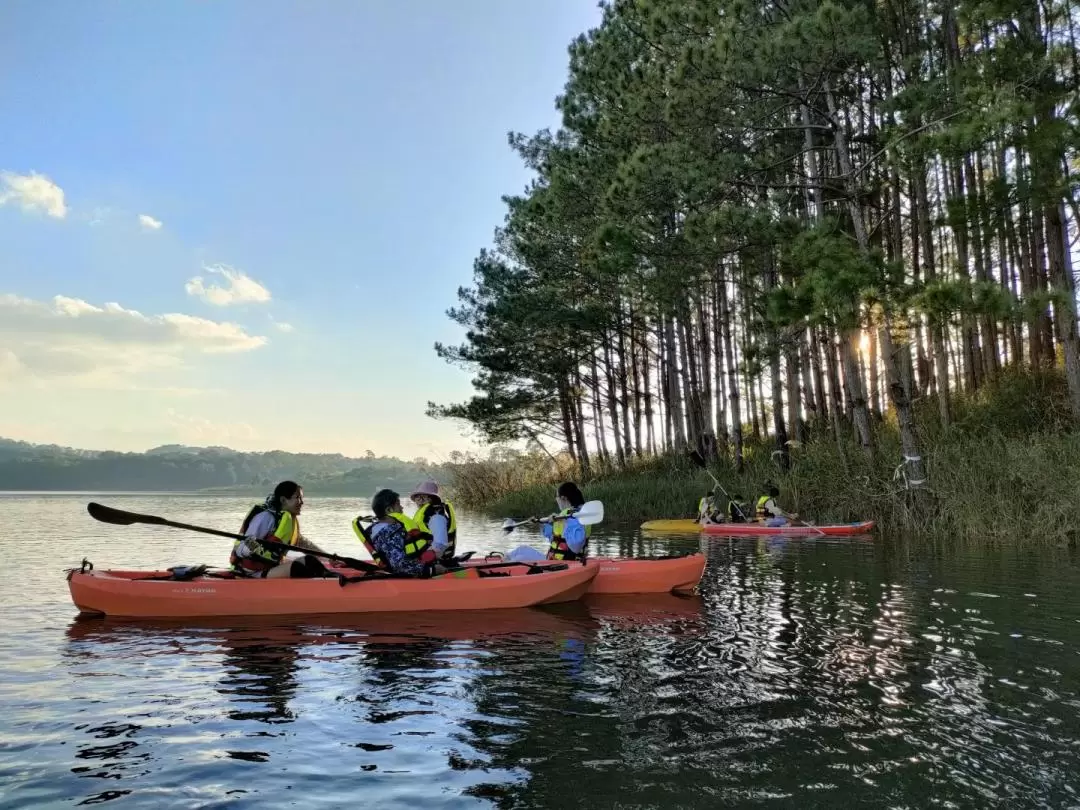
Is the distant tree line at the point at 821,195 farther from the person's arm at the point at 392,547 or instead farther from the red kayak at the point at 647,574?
the person's arm at the point at 392,547

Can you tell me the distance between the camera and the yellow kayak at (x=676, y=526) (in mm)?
15859

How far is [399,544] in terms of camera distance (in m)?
7.90

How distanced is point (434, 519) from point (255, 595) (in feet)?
5.78

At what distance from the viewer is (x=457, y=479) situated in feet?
102

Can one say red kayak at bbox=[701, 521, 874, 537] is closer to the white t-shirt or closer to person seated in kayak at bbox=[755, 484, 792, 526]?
person seated in kayak at bbox=[755, 484, 792, 526]

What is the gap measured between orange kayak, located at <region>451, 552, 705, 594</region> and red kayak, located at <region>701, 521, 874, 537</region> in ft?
19.4

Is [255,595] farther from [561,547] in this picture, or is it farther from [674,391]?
[674,391]

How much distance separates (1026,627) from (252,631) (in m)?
6.26

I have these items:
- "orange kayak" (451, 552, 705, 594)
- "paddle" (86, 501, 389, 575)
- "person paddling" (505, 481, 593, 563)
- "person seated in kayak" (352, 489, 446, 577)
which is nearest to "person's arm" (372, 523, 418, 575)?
"person seated in kayak" (352, 489, 446, 577)

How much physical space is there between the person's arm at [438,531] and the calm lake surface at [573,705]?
0.81 m

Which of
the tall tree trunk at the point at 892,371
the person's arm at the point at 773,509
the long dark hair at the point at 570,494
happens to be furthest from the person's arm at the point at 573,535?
the person's arm at the point at 773,509

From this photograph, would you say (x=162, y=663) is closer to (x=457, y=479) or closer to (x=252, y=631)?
(x=252, y=631)

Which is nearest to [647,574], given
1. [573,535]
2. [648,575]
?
[648,575]

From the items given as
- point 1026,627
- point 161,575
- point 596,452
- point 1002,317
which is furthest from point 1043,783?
point 596,452
